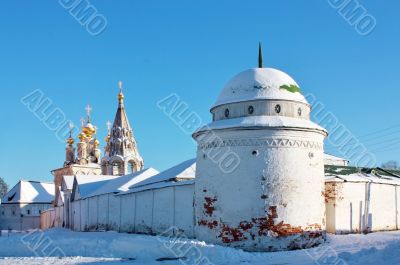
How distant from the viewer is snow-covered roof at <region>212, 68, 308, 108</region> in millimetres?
17328

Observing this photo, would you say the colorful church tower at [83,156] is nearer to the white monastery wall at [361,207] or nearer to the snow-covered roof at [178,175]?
the snow-covered roof at [178,175]

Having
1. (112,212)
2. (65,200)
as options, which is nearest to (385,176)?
(112,212)

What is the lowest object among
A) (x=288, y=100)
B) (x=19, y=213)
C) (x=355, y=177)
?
(x=19, y=213)

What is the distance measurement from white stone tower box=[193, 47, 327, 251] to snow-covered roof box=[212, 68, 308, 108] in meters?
0.03

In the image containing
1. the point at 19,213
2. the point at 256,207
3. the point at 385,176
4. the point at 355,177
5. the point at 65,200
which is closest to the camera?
the point at 256,207

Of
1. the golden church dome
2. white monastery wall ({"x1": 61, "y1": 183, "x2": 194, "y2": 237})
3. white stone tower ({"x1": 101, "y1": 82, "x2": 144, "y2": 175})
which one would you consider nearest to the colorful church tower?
the golden church dome

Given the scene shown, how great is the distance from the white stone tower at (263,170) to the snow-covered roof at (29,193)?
151 ft

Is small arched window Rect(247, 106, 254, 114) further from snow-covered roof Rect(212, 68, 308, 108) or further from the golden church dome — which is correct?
the golden church dome

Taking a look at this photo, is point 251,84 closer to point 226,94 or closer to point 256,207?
point 226,94

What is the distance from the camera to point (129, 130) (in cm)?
4606

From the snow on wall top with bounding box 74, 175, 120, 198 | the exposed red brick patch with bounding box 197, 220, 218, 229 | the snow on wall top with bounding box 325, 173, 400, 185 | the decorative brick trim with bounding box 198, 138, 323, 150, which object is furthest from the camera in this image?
the snow on wall top with bounding box 74, 175, 120, 198

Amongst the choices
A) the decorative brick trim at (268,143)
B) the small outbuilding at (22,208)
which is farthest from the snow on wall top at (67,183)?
the decorative brick trim at (268,143)

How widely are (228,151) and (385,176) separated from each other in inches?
448

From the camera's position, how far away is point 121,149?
45.1 meters
